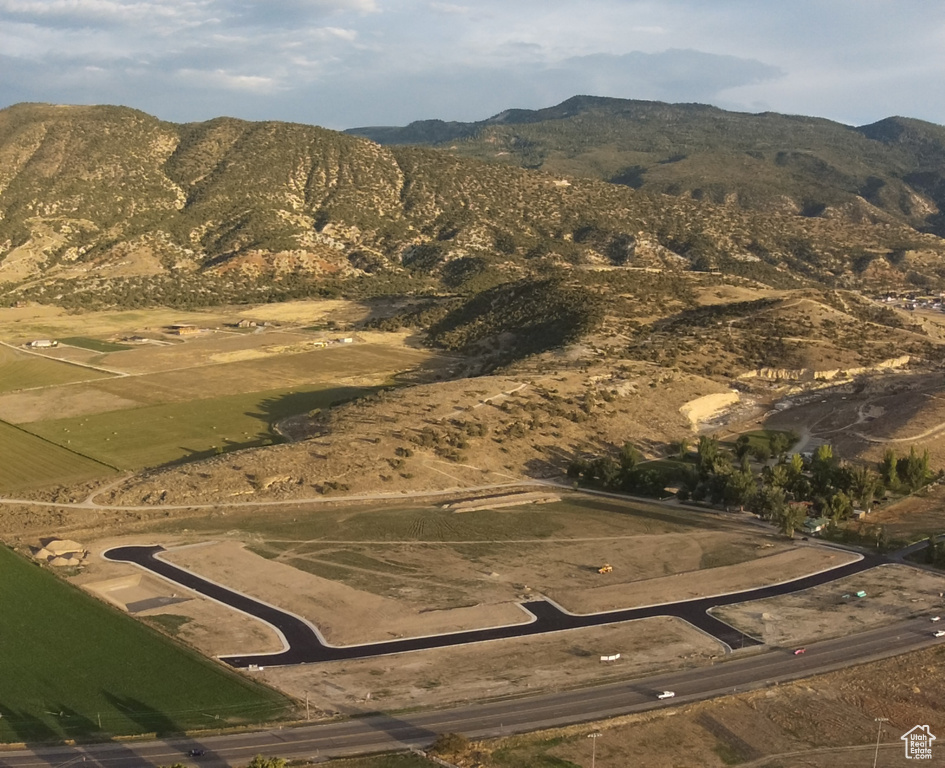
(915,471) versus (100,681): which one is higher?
(915,471)

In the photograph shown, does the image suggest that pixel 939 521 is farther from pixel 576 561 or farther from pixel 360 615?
pixel 360 615

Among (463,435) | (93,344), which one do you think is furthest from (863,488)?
(93,344)

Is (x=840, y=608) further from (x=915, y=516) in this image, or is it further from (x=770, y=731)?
(x=915, y=516)

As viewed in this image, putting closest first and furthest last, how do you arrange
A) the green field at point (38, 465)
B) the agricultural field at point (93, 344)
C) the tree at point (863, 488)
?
1. the tree at point (863, 488)
2. the green field at point (38, 465)
3. the agricultural field at point (93, 344)

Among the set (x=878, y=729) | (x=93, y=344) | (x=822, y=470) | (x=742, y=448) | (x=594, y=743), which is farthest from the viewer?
(x=93, y=344)

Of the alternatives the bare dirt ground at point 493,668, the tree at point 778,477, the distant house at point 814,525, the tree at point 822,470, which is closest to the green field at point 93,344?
the tree at point 778,477

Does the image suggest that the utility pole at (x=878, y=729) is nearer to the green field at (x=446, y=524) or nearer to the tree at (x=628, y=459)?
the green field at (x=446, y=524)
